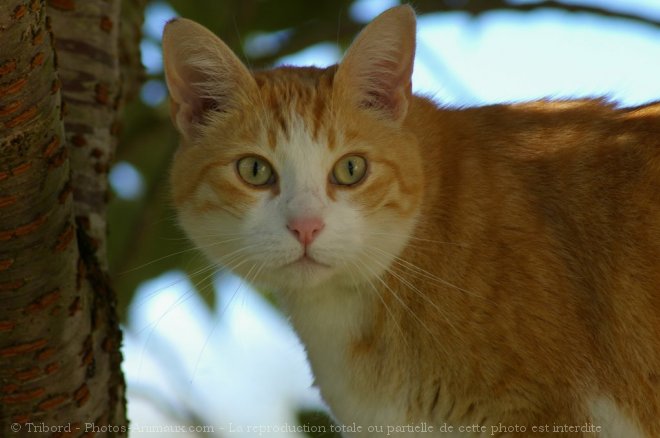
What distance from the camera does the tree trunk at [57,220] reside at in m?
2.81

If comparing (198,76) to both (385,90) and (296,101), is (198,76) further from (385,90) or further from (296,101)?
(385,90)

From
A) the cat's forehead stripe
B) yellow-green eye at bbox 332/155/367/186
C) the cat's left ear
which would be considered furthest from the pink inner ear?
yellow-green eye at bbox 332/155/367/186

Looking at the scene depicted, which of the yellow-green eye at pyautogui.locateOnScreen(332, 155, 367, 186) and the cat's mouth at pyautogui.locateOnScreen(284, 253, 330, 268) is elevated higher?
the yellow-green eye at pyautogui.locateOnScreen(332, 155, 367, 186)

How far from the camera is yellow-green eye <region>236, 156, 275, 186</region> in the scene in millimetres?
3434

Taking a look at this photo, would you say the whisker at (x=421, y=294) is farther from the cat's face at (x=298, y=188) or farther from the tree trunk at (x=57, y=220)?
the tree trunk at (x=57, y=220)

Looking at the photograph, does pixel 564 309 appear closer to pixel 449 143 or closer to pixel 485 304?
pixel 485 304

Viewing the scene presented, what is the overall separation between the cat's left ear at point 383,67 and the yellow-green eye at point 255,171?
1.39 feet

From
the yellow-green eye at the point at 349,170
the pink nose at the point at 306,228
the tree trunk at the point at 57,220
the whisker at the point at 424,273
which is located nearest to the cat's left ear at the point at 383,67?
the yellow-green eye at the point at 349,170

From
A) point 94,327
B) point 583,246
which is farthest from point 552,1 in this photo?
point 94,327

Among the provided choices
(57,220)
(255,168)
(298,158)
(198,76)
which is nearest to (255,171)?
(255,168)

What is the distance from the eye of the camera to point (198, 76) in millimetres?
3752

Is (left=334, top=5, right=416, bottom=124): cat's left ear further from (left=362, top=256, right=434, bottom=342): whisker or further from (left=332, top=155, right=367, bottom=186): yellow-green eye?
(left=362, top=256, right=434, bottom=342): whisker

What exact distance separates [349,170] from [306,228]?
38 centimetres

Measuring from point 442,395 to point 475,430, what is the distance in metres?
0.16
